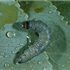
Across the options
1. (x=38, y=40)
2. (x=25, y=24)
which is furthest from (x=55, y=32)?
(x=25, y=24)

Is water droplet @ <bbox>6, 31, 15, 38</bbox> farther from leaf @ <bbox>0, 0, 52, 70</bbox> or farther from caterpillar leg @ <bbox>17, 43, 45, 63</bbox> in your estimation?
caterpillar leg @ <bbox>17, 43, 45, 63</bbox>

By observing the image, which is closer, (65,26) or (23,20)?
(23,20)

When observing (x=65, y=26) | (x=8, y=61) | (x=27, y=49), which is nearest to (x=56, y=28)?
(x=65, y=26)

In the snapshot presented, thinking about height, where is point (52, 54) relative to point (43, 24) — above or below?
below

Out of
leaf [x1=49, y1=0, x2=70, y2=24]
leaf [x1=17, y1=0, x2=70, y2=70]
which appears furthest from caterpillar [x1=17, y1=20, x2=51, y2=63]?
leaf [x1=49, y1=0, x2=70, y2=24]

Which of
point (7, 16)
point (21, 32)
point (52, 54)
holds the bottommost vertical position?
point (52, 54)

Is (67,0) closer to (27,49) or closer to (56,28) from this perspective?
(56,28)

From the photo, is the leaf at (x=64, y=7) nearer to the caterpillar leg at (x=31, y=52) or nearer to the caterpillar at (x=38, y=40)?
the caterpillar at (x=38, y=40)
